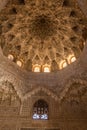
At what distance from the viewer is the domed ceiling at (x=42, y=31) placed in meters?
12.4

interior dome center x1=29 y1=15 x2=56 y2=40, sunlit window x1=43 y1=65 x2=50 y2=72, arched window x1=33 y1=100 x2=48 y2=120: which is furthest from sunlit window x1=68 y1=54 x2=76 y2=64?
arched window x1=33 y1=100 x2=48 y2=120

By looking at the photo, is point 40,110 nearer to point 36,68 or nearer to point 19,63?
point 36,68

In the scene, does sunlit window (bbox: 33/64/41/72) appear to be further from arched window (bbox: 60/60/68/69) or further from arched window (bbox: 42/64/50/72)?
arched window (bbox: 60/60/68/69)

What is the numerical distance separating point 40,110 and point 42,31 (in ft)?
15.0

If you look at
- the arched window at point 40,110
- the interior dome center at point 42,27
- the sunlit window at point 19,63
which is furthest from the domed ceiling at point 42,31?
the arched window at point 40,110

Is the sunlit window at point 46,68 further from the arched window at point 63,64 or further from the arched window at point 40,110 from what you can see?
the arched window at point 40,110

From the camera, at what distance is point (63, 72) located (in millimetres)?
13250

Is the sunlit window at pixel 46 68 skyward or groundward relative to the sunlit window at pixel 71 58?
groundward

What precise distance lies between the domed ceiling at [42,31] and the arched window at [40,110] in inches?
86.7

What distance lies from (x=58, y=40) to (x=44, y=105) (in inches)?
156

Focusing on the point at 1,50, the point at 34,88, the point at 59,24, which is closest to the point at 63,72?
the point at 34,88

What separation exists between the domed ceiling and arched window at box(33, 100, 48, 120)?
7.22 feet

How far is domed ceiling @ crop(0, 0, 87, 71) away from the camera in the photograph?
1241cm

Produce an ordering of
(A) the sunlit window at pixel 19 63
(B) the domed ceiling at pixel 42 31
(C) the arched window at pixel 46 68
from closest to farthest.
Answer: (B) the domed ceiling at pixel 42 31 → (A) the sunlit window at pixel 19 63 → (C) the arched window at pixel 46 68
